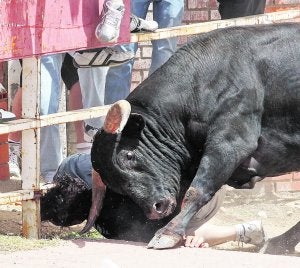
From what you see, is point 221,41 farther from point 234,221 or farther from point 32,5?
point 234,221

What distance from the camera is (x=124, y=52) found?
25.6ft

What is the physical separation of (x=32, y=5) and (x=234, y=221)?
2.50m

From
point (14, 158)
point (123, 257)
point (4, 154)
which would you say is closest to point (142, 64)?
point (14, 158)

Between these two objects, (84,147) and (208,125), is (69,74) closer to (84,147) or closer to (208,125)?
(84,147)

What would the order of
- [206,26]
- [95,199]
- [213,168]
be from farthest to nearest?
1. [206,26]
2. [95,199]
3. [213,168]

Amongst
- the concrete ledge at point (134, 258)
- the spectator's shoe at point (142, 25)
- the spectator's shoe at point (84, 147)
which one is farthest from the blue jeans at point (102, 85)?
the concrete ledge at point (134, 258)

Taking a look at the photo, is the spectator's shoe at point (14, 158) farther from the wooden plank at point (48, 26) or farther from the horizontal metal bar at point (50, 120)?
the wooden plank at point (48, 26)

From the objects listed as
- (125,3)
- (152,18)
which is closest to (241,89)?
(125,3)

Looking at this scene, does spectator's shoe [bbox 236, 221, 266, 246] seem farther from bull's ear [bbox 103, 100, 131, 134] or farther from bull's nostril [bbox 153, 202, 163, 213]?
bull's ear [bbox 103, 100, 131, 134]

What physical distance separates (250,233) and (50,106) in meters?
1.48

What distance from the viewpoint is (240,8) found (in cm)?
870

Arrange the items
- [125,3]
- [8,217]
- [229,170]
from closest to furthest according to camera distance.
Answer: [229,170] → [125,3] → [8,217]

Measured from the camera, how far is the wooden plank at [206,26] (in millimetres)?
7812

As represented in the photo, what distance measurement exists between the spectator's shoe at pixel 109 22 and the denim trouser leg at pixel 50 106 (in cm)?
47
